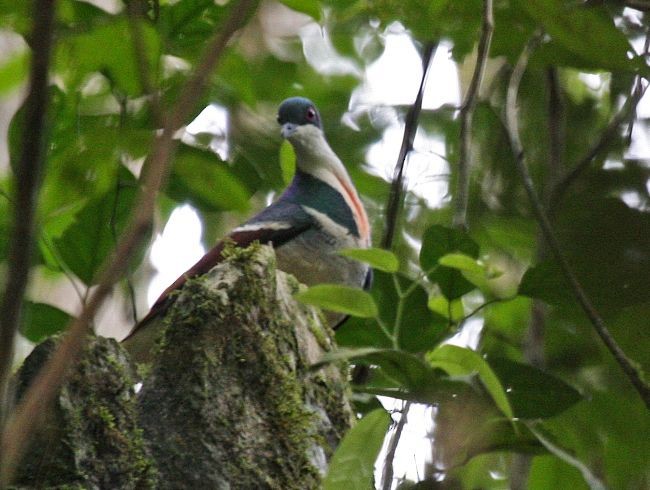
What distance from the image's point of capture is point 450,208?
14.6 ft

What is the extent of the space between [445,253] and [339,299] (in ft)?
1.96

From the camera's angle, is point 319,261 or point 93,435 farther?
point 319,261

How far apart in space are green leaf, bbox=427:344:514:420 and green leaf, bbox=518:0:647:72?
2.08 feet

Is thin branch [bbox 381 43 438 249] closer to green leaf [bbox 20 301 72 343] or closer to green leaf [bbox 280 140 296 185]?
green leaf [bbox 280 140 296 185]

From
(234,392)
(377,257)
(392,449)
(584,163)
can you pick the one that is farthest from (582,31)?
(584,163)

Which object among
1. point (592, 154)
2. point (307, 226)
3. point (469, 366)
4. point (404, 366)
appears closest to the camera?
point (469, 366)

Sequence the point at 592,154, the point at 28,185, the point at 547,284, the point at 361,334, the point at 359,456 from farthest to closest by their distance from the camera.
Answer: the point at 592,154
the point at 361,334
the point at 547,284
the point at 359,456
the point at 28,185

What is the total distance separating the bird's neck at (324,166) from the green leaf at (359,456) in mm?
2152

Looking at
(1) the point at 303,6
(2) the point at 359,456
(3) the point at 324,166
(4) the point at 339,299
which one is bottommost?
(2) the point at 359,456

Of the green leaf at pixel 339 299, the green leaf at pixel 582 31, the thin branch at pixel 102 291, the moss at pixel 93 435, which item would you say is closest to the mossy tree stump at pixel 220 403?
the moss at pixel 93 435

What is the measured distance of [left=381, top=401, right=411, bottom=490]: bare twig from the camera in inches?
98.7

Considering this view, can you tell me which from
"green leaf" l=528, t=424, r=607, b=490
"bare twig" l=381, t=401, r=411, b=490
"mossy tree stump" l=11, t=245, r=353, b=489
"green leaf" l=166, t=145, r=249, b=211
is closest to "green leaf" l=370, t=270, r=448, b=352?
"bare twig" l=381, t=401, r=411, b=490

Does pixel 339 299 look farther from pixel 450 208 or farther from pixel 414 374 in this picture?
pixel 450 208

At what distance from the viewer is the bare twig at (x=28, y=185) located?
88cm
